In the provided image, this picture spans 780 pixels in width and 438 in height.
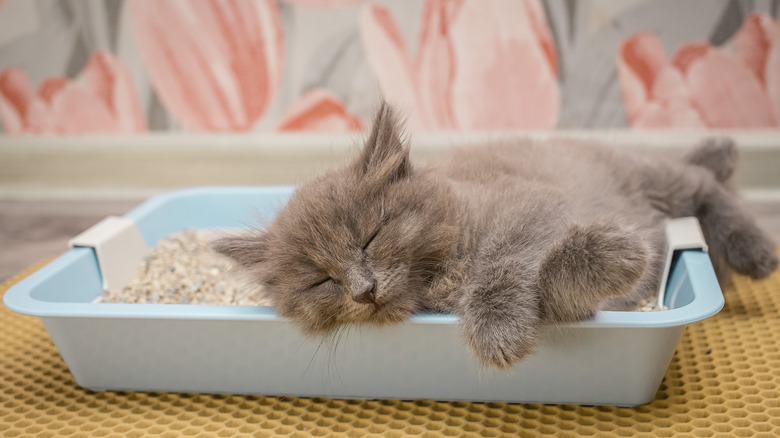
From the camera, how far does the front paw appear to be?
4.28 feet

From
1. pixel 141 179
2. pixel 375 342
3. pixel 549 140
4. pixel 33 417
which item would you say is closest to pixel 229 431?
pixel 375 342

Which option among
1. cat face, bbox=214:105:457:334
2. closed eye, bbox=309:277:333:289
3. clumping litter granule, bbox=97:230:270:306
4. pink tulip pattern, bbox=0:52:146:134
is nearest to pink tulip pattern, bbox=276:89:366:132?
pink tulip pattern, bbox=0:52:146:134

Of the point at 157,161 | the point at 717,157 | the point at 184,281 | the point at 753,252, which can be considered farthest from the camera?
the point at 157,161

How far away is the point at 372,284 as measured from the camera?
53.7 inches

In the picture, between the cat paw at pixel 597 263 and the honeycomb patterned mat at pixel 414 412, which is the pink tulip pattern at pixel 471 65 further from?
the cat paw at pixel 597 263

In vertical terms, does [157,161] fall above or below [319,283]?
below

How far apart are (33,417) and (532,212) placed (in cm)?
125

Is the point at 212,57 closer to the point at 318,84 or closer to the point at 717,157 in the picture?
the point at 318,84

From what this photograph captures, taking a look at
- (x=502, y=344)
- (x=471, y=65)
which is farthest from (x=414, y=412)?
(x=471, y=65)

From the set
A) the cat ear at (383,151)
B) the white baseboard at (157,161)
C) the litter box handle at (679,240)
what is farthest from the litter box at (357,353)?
the white baseboard at (157,161)

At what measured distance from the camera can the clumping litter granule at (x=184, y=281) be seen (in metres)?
1.93

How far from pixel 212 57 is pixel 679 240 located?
2366 millimetres

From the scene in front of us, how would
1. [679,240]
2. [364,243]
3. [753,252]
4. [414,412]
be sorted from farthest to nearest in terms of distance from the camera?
1. [753,252]
2. [679,240]
3. [414,412]
4. [364,243]

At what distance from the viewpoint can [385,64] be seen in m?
3.20
